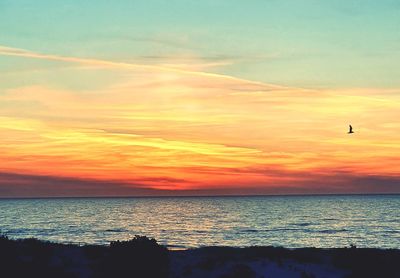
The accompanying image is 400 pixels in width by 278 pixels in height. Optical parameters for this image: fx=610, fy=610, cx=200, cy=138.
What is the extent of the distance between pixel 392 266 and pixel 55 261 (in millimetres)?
21615

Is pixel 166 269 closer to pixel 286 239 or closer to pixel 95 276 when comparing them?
pixel 95 276

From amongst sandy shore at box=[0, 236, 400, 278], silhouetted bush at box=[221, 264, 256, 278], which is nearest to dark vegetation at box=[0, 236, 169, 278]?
sandy shore at box=[0, 236, 400, 278]

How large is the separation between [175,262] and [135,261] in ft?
16.8

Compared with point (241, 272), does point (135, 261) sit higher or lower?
higher

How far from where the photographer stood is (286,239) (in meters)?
83.6

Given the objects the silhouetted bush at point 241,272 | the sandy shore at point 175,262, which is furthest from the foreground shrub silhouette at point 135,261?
the silhouetted bush at point 241,272

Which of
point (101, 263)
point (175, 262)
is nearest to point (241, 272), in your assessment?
point (175, 262)

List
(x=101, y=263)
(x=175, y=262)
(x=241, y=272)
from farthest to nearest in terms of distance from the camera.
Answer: (x=175, y=262) → (x=241, y=272) → (x=101, y=263)

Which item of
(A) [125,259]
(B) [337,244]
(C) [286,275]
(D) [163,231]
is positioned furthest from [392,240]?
(A) [125,259]

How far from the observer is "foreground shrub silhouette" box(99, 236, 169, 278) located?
3541cm

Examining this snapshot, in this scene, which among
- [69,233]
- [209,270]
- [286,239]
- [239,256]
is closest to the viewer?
[209,270]

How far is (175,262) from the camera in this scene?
4025 centimetres

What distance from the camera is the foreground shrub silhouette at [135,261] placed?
35.4m

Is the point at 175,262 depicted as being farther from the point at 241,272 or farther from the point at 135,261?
the point at 241,272
